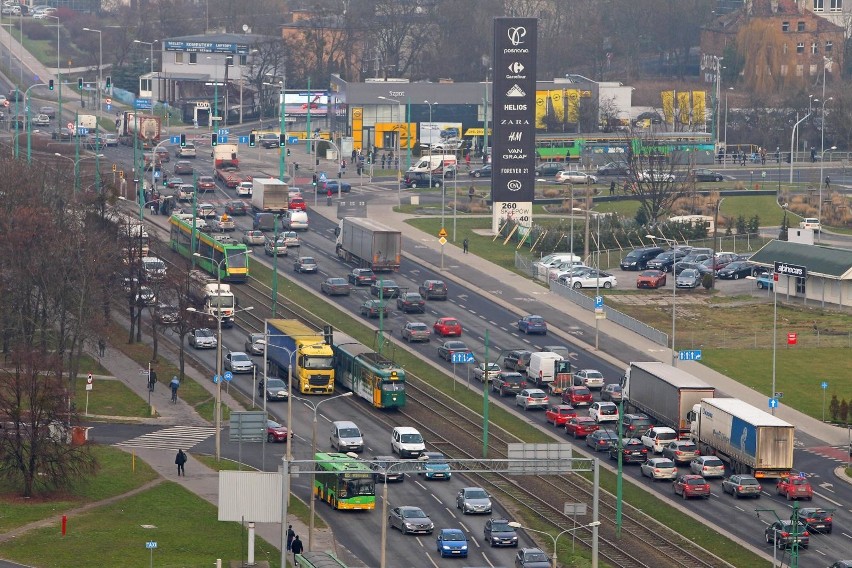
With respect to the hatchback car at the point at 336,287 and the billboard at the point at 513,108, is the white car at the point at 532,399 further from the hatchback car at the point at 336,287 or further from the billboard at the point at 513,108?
the billboard at the point at 513,108

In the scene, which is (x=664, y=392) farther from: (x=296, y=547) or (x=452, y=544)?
(x=296, y=547)

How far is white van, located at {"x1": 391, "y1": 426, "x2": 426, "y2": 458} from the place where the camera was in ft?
307

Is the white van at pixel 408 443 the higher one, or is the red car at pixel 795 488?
the white van at pixel 408 443

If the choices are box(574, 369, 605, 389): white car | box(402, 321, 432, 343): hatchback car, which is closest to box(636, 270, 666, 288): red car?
box(402, 321, 432, 343): hatchback car

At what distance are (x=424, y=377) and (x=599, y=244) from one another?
1500 inches

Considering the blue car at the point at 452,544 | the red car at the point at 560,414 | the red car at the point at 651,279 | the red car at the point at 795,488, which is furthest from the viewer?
the red car at the point at 651,279

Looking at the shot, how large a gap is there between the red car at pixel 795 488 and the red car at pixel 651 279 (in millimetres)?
46764

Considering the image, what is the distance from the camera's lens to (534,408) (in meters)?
105

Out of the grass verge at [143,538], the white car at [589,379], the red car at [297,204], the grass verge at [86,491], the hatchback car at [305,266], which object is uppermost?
the red car at [297,204]

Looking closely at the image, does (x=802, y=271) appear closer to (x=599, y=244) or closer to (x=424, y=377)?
(x=599, y=244)

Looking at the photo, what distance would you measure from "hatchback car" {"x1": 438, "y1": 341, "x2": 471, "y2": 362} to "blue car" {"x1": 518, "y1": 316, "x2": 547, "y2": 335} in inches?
288

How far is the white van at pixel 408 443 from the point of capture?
9354 cm

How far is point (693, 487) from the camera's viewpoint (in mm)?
88750

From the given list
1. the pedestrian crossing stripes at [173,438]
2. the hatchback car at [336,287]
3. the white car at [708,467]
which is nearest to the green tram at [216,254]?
the hatchback car at [336,287]
